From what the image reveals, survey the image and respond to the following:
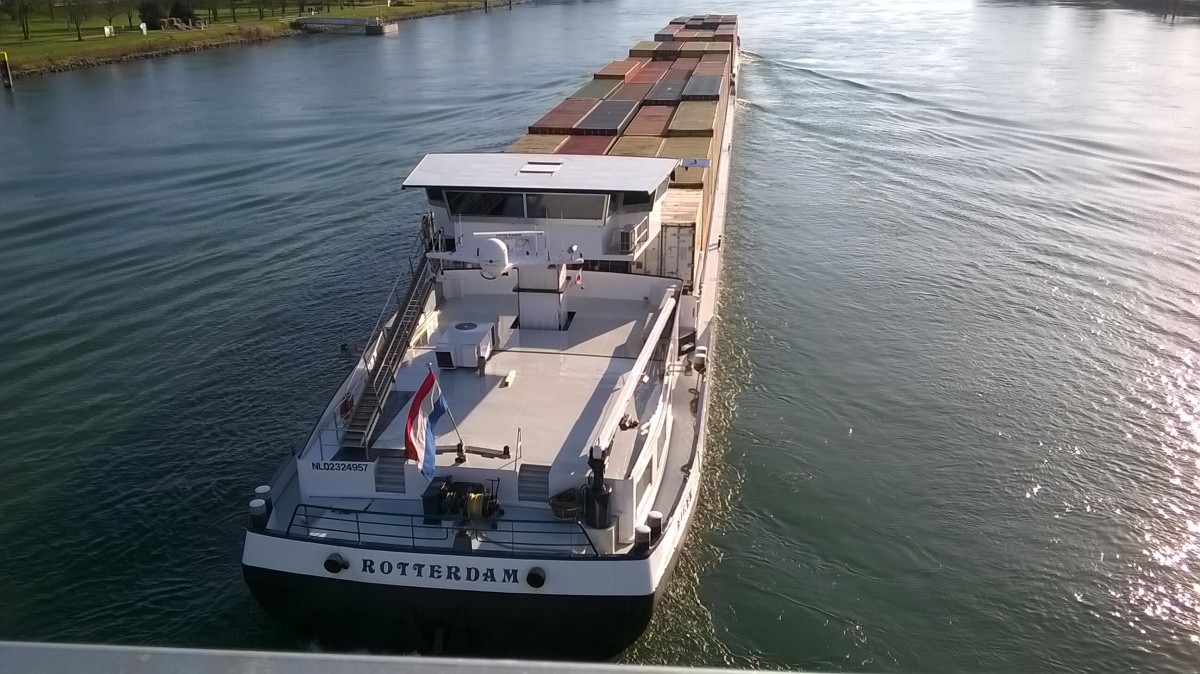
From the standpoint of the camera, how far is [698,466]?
14711 millimetres

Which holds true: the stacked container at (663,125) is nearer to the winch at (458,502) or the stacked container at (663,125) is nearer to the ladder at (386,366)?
the ladder at (386,366)

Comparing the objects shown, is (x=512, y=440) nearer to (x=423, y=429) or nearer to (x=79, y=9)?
(x=423, y=429)

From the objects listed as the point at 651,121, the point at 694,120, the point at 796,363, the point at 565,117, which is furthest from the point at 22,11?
the point at 796,363

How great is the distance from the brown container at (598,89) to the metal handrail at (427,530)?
26.3 meters

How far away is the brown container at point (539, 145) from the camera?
2527cm

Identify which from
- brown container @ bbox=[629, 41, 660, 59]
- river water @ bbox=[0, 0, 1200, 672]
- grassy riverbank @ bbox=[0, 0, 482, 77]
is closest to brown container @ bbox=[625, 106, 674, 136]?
river water @ bbox=[0, 0, 1200, 672]

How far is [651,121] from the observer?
31.3 meters

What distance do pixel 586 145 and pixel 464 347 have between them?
12.9 meters

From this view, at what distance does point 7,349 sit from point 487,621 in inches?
651

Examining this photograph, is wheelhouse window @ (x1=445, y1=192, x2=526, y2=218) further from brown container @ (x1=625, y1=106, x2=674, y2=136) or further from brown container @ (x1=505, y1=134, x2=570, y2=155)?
brown container @ (x1=625, y1=106, x2=674, y2=136)

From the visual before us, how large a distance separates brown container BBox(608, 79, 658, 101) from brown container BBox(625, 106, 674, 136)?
2.33 metres

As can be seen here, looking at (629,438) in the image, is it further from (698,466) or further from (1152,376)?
(1152,376)

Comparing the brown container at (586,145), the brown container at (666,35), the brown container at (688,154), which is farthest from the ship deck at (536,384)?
the brown container at (666,35)

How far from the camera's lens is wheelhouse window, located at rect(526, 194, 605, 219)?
53.4 ft
